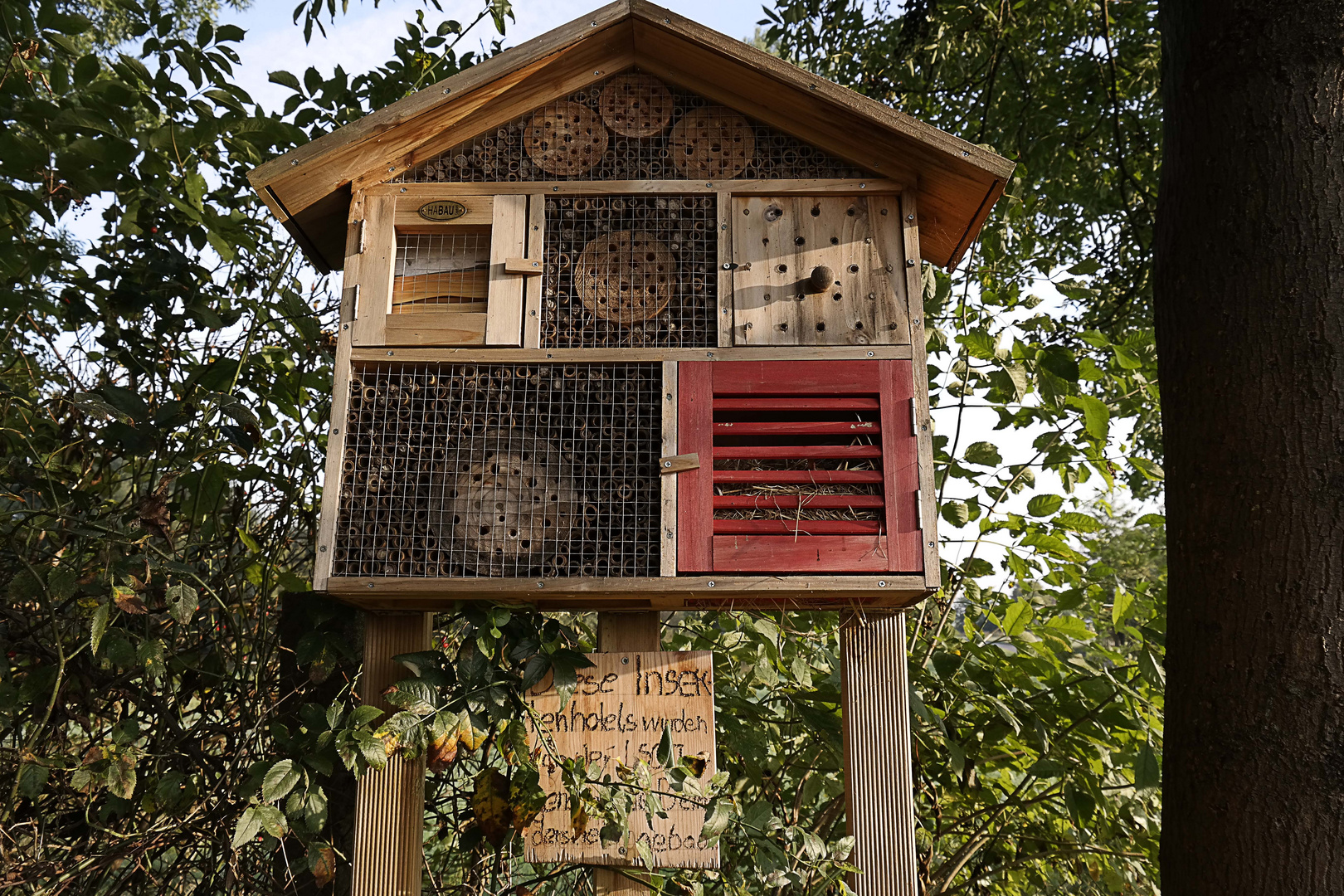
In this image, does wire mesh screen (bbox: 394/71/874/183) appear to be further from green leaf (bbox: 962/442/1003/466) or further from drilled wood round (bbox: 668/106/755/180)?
green leaf (bbox: 962/442/1003/466)

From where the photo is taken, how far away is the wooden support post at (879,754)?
101 inches

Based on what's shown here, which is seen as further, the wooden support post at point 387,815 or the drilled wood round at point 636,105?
the drilled wood round at point 636,105

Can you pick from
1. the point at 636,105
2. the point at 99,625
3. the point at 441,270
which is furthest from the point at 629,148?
the point at 99,625

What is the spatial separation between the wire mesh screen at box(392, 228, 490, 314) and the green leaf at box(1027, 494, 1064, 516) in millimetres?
2149

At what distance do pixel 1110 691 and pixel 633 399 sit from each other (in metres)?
1.97

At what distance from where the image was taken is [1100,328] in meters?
5.78

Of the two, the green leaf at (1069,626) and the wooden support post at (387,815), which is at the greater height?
the green leaf at (1069,626)

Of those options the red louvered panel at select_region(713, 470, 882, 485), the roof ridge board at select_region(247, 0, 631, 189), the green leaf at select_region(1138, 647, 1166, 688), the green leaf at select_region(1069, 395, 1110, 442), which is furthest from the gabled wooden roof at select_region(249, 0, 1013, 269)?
the green leaf at select_region(1138, 647, 1166, 688)

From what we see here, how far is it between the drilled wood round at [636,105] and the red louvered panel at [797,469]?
0.79 meters

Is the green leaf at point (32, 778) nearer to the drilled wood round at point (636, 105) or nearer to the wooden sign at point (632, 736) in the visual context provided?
the wooden sign at point (632, 736)

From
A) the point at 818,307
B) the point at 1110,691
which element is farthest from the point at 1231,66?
the point at 1110,691

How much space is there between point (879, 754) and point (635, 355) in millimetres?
1293

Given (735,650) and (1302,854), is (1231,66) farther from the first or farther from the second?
(735,650)

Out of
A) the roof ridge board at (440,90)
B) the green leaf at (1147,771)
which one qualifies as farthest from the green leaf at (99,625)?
the green leaf at (1147,771)
